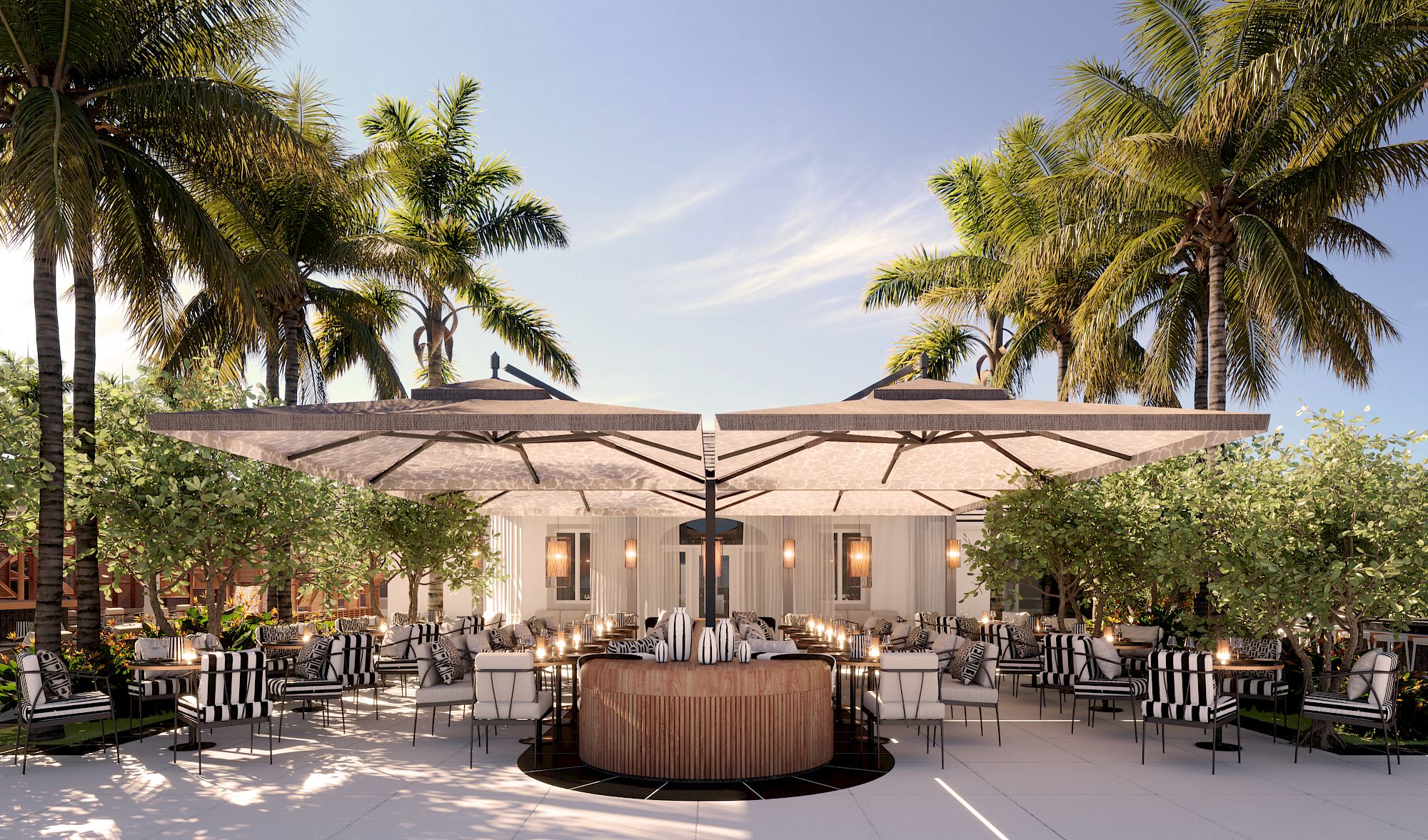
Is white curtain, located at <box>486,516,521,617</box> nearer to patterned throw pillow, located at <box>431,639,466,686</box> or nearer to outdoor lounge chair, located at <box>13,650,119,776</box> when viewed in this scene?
patterned throw pillow, located at <box>431,639,466,686</box>

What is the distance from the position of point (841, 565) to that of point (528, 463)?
13.9 m

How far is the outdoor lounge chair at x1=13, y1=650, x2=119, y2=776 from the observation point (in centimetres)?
763

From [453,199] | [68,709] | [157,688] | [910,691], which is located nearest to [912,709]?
[910,691]

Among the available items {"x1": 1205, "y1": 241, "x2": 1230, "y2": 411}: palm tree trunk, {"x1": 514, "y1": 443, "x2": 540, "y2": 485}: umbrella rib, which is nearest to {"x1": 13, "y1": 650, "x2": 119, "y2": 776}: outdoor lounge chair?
{"x1": 514, "y1": 443, "x2": 540, "y2": 485}: umbrella rib

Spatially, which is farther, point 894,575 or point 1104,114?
point 894,575

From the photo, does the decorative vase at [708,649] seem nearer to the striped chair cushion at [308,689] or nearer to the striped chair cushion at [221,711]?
the striped chair cushion at [221,711]

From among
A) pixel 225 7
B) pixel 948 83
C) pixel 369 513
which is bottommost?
pixel 369 513

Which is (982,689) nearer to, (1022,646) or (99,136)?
(1022,646)

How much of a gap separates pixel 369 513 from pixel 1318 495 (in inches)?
464

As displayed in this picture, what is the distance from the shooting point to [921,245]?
22172 millimetres

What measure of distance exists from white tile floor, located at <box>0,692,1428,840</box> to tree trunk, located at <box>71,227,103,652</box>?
2142 millimetres

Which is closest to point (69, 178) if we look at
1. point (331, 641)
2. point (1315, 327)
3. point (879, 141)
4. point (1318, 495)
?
point (331, 641)

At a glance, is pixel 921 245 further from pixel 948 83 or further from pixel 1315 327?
pixel 1315 327

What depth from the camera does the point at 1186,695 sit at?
791 cm
